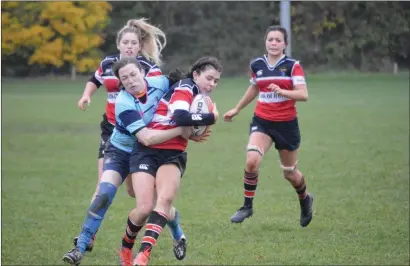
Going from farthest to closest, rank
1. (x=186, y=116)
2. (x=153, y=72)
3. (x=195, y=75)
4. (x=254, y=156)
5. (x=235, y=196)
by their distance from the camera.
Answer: (x=235, y=196) < (x=254, y=156) < (x=153, y=72) < (x=195, y=75) < (x=186, y=116)

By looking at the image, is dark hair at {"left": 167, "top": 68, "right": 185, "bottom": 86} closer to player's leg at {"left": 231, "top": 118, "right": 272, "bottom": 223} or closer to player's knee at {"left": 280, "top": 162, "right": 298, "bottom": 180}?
player's leg at {"left": 231, "top": 118, "right": 272, "bottom": 223}

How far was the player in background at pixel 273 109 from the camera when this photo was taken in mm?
9070

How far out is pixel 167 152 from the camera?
7.55 meters

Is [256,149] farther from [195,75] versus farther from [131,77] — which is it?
[131,77]

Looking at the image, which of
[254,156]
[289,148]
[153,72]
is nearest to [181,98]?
[153,72]

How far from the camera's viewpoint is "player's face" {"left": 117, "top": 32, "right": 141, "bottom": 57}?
8.62 meters

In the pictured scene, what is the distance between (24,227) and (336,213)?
4.25 metres

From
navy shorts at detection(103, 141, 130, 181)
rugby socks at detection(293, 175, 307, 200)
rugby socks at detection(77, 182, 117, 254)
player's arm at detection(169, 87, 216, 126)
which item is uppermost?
player's arm at detection(169, 87, 216, 126)

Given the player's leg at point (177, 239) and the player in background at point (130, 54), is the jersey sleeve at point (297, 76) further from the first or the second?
the player's leg at point (177, 239)

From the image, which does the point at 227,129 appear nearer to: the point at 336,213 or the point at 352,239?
the point at 336,213

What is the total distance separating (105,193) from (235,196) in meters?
6.87

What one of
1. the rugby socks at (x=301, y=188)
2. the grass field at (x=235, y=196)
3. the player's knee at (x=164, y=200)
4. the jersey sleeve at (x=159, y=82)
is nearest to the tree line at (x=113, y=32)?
the grass field at (x=235, y=196)

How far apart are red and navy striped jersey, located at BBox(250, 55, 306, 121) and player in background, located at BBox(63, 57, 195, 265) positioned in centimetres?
169

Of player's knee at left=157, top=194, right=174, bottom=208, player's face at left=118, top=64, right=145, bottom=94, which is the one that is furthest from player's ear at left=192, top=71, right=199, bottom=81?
player's knee at left=157, top=194, right=174, bottom=208
